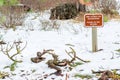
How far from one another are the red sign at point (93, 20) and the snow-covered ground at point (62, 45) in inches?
14.6

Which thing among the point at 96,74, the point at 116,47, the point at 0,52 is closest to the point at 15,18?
the point at 0,52

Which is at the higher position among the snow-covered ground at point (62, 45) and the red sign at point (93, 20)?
the red sign at point (93, 20)

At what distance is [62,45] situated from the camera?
17.1ft

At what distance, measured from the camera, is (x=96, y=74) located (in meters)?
3.79

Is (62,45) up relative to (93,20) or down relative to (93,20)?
down

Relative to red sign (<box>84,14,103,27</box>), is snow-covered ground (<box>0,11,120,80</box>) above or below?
below

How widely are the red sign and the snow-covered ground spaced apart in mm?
370

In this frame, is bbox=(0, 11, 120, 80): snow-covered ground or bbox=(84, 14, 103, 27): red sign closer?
bbox=(0, 11, 120, 80): snow-covered ground

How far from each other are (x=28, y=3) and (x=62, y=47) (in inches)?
243

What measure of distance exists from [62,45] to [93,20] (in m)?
0.80

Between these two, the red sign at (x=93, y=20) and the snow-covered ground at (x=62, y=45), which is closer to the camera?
the snow-covered ground at (x=62, y=45)

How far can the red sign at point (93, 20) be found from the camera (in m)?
4.58

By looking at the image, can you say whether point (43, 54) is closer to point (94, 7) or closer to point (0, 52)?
point (0, 52)

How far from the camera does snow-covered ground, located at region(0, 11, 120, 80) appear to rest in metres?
4.01
